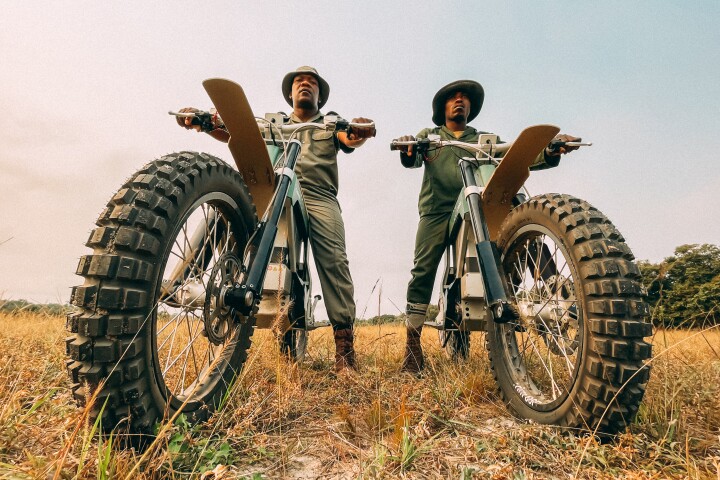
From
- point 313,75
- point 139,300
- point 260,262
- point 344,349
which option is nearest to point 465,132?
point 313,75

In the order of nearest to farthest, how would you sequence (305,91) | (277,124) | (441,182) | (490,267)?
(490,267) → (277,124) → (441,182) → (305,91)

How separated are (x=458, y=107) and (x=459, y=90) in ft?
0.71

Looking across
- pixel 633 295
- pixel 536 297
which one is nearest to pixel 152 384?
pixel 633 295

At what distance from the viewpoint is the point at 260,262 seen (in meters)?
1.75

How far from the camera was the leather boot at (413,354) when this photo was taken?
10.1 feet

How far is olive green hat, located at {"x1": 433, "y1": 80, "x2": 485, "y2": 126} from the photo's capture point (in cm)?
396

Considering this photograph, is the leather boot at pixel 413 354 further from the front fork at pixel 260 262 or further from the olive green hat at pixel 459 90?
the olive green hat at pixel 459 90

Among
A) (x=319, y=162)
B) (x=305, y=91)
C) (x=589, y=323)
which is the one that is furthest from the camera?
(x=305, y=91)

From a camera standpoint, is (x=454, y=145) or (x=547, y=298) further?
(x=454, y=145)

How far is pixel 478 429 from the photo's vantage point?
163 centimetres

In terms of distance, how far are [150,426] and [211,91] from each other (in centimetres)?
137

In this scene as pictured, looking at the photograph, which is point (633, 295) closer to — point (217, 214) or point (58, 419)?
point (217, 214)

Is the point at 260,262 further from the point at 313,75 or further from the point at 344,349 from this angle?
the point at 313,75

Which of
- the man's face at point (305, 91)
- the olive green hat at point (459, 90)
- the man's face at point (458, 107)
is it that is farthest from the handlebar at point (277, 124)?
the olive green hat at point (459, 90)
